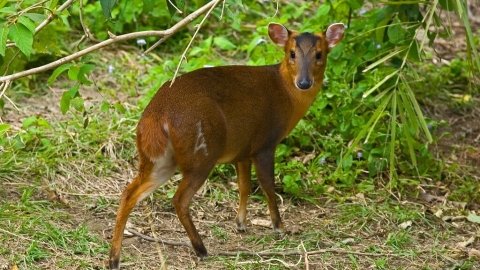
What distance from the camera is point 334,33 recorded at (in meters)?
5.83

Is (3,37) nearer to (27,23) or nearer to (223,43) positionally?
(27,23)

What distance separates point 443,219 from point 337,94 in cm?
128

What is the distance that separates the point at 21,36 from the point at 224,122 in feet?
4.12

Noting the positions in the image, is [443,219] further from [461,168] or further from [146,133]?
[146,133]

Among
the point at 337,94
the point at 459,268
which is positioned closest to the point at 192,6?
the point at 337,94

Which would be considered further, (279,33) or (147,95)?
(147,95)

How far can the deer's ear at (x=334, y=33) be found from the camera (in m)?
5.80

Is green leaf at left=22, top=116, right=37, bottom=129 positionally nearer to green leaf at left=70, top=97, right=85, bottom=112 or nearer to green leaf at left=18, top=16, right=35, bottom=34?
green leaf at left=70, top=97, right=85, bottom=112

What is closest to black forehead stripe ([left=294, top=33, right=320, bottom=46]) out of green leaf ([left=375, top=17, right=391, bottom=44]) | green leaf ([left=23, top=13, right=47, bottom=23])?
green leaf ([left=375, top=17, right=391, bottom=44])

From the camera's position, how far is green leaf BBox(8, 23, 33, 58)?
454 cm

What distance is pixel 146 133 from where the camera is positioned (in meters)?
4.95

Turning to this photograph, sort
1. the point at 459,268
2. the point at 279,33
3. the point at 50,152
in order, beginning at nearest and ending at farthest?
the point at 459,268 → the point at 279,33 → the point at 50,152

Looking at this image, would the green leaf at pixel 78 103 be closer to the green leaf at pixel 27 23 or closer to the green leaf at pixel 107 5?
the green leaf at pixel 27 23

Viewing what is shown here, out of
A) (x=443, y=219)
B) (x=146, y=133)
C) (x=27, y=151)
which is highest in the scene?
(x=146, y=133)
